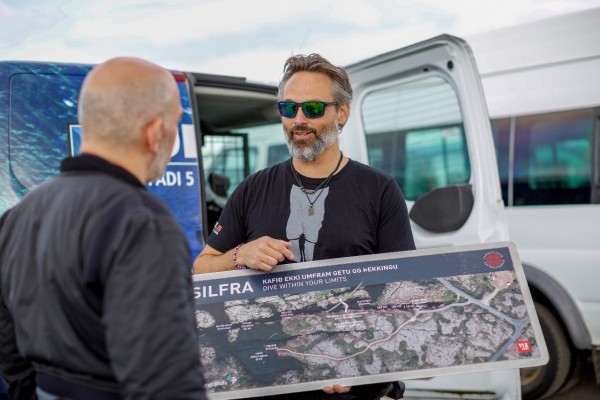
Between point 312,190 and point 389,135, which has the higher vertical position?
point 389,135

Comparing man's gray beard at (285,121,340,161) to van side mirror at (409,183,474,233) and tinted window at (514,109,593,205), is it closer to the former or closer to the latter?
van side mirror at (409,183,474,233)

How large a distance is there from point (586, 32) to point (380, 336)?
3.51 m

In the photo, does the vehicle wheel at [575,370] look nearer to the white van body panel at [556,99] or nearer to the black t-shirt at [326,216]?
the white van body panel at [556,99]

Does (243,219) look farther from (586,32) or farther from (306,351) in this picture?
(586,32)

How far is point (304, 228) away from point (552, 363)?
3.40 meters

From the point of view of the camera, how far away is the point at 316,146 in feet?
6.97

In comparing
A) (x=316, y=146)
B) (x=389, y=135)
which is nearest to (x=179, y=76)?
(x=389, y=135)

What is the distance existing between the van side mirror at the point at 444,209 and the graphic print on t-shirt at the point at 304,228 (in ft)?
5.26

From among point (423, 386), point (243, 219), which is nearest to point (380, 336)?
point (243, 219)

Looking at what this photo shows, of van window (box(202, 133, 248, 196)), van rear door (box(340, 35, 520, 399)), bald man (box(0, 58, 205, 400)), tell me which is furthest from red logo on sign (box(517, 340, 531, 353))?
van window (box(202, 133, 248, 196))

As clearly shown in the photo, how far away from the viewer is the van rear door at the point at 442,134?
3.37 meters

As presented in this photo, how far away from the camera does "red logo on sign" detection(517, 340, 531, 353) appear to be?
1.92m

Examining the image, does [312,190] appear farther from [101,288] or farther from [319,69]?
[101,288]

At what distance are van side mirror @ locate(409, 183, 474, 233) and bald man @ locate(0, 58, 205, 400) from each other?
2.43m
